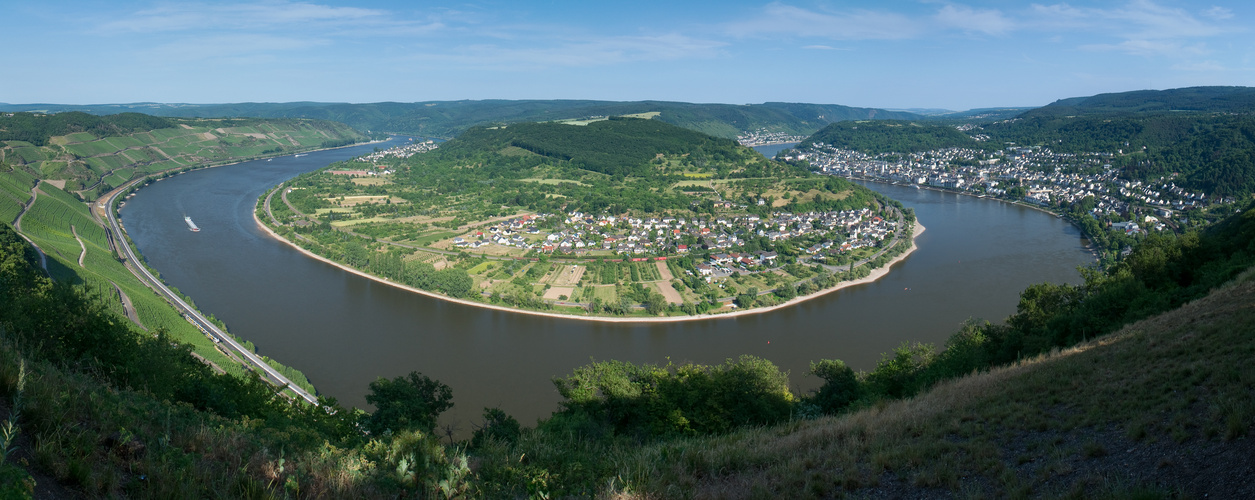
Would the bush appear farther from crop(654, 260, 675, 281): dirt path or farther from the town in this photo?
the town

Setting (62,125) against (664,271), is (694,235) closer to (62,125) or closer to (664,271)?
(664,271)

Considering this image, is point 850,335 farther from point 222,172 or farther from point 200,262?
point 222,172

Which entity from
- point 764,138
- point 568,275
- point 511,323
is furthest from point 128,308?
point 764,138

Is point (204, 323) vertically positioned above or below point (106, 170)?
below

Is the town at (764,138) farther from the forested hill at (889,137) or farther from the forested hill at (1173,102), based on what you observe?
the forested hill at (1173,102)

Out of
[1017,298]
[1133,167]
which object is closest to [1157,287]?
[1017,298]

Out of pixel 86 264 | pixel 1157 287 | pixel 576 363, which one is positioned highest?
pixel 1157 287
